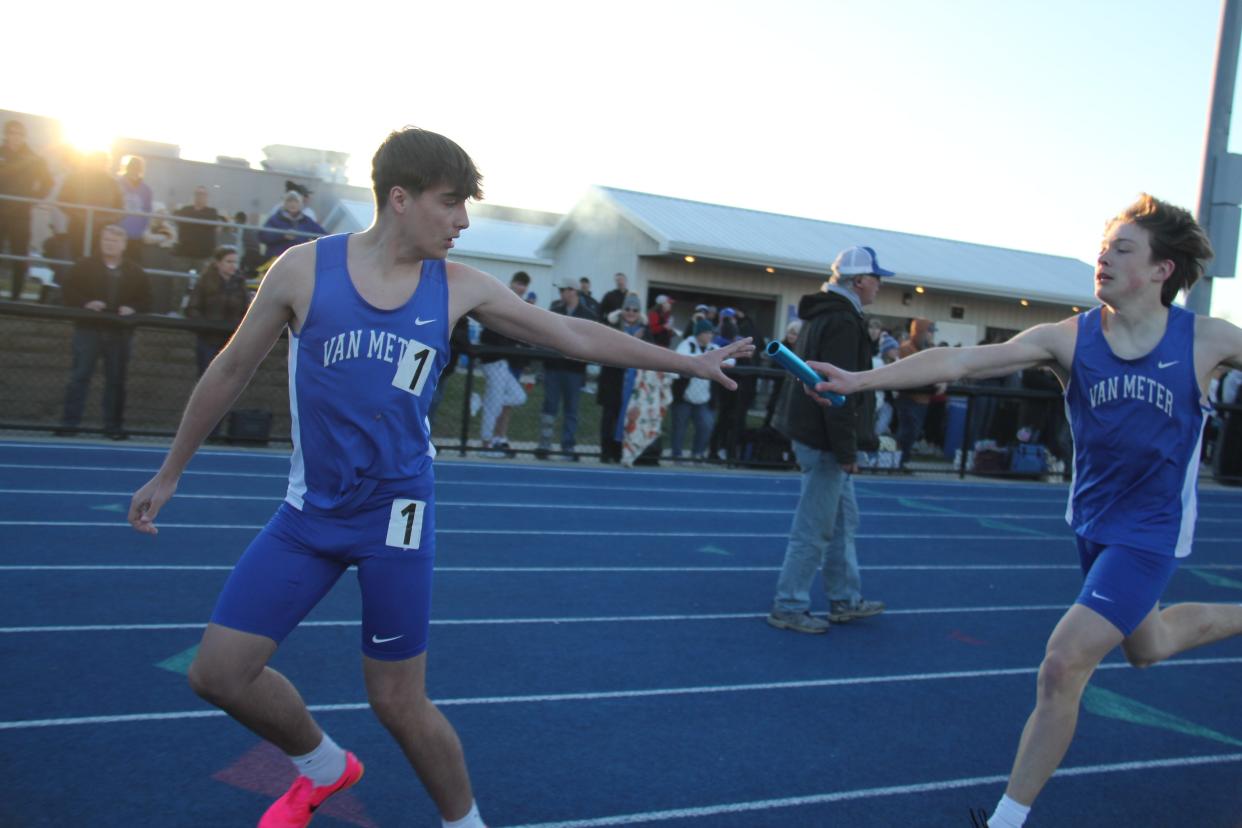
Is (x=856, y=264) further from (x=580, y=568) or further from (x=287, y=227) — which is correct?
(x=287, y=227)

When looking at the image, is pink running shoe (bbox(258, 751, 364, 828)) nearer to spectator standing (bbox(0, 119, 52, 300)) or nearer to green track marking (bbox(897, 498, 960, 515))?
green track marking (bbox(897, 498, 960, 515))

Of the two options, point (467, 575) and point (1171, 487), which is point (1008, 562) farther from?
point (1171, 487)

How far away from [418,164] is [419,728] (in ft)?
5.06

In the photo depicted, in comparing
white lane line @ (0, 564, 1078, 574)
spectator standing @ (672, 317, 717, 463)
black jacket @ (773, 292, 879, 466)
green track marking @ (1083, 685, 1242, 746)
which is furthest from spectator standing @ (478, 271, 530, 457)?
green track marking @ (1083, 685, 1242, 746)

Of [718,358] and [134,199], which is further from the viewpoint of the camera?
[134,199]

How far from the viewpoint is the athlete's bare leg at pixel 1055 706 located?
11.0 ft

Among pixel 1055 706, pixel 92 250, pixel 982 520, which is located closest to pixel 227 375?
pixel 1055 706

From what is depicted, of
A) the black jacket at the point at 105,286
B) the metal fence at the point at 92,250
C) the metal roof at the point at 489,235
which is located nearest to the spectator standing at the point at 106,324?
the black jacket at the point at 105,286

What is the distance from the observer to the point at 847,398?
5973 millimetres

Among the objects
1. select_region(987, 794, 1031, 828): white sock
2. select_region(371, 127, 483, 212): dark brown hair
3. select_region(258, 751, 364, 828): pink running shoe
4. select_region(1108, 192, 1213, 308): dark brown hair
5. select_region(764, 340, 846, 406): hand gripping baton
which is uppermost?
select_region(1108, 192, 1213, 308): dark brown hair

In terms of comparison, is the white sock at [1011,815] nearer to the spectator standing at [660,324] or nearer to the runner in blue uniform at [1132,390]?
the runner in blue uniform at [1132,390]

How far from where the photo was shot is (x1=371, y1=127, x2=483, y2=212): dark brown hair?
2.78m

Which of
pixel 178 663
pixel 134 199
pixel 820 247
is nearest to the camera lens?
pixel 178 663

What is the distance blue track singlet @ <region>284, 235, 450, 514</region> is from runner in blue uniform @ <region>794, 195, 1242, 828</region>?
147 centimetres
